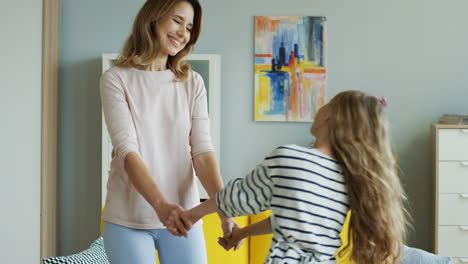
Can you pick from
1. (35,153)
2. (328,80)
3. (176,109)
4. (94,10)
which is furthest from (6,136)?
(328,80)

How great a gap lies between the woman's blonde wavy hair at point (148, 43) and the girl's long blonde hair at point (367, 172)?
55 centimetres

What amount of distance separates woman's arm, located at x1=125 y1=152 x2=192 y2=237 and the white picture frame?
2338mm

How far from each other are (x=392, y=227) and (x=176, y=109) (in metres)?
0.69

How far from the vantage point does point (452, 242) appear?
3723mm

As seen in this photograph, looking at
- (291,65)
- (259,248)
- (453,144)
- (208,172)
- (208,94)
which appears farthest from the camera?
(291,65)

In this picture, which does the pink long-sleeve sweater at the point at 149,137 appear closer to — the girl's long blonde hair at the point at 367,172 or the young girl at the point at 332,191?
the young girl at the point at 332,191

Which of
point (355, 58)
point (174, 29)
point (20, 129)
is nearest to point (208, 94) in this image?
point (355, 58)

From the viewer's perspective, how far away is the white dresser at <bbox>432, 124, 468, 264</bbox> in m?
3.69

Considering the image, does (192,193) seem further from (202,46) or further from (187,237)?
(202,46)

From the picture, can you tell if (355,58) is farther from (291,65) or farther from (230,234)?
(230,234)

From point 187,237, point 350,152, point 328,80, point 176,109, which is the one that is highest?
point 328,80

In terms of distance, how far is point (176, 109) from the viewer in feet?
5.65

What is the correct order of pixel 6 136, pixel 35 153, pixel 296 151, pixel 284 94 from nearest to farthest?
pixel 296 151, pixel 6 136, pixel 35 153, pixel 284 94

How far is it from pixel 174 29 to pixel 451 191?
2574mm
